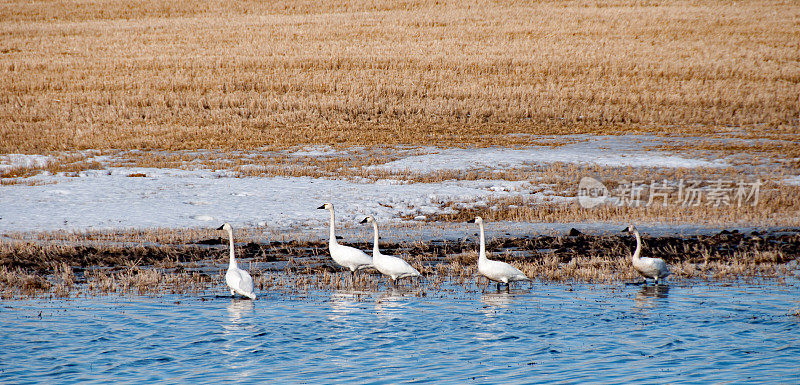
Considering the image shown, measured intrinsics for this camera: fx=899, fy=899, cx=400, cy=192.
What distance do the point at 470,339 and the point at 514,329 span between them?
0.65 meters

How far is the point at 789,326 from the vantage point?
10547 mm

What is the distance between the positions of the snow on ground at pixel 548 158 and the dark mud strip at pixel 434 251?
8895mm

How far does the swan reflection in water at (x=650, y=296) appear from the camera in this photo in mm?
11727

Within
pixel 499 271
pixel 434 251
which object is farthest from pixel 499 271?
pixel 434 251

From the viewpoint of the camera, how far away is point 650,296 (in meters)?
12.3

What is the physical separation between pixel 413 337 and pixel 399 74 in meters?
34.2

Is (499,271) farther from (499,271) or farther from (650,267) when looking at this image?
(650,267)

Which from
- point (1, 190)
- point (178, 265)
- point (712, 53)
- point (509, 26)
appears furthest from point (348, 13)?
point (178, 265)

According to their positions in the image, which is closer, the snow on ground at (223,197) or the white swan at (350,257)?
the white swan at (350,257)

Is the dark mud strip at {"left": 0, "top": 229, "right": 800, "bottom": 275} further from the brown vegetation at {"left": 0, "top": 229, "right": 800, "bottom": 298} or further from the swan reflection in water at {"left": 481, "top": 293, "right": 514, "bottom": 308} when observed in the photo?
the swan reflection in water at {"left": 481, "top": 293, "right": 514, "bottom": 308}

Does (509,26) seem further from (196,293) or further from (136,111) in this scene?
(196,293)

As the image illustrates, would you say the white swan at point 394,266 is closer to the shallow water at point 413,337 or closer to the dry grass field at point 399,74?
the shallow water at point 413,337

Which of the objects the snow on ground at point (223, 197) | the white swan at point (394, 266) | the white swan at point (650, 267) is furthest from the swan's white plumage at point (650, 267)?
the snow on ground at point (223, 197)

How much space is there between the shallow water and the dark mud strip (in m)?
2.45
